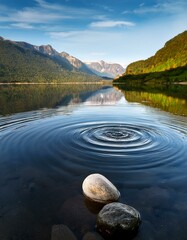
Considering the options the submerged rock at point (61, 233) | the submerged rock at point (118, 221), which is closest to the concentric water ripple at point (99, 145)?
the submerged rock at point (118, 221)

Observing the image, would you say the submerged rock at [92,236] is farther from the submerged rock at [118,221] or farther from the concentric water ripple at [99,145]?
the concentric water ripple at [99,145]

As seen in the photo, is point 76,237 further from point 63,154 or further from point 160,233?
point 63,154

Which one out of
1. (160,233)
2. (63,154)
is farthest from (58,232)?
(63,154)

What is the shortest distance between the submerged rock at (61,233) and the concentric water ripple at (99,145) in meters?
6.14

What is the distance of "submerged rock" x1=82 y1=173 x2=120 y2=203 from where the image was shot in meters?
11.5

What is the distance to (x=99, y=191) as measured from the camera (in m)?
11.7

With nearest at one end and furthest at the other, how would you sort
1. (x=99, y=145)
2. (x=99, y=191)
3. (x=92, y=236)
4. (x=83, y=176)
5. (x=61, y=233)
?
1. (x=92, y=236)
2. (x=61, y=233)
3. (x=99, y=191)
4. (x=83, y=176)
5. (x=99, y=145)

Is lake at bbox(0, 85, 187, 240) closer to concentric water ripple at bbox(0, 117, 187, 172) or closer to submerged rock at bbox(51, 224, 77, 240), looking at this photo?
concentric water ripple at bbox(0, 117, 187, 172)

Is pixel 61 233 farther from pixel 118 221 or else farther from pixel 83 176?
pixel 83 176

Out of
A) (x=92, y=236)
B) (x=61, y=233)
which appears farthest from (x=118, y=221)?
(x=61, y=233)

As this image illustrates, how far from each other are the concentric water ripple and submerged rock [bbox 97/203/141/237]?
587 cm

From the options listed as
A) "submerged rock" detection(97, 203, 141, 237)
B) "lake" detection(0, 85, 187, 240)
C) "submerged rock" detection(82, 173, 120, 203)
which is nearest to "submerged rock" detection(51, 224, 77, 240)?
"lake" detection(0, 85, 187, 240)

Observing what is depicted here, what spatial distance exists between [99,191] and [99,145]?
8.69 meters

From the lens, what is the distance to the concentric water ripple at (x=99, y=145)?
55.3 feet
